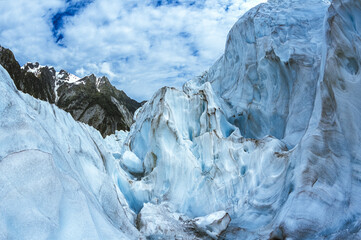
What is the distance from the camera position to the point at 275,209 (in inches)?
195

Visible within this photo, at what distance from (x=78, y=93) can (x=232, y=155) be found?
46.5 m

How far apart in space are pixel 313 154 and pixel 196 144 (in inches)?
135

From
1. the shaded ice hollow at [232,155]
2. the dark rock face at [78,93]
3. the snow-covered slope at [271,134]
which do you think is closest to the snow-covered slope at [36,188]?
the shaded ice hollow at [232,155]

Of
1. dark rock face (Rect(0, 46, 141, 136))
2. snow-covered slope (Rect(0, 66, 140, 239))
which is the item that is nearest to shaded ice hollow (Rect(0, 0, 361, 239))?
snow-covered slope (Rect(0, 66, 140, 239))

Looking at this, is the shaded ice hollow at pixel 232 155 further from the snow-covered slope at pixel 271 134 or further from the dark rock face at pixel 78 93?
the dark rock face at pixel 78 93

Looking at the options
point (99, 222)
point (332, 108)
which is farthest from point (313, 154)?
point (99, 222)

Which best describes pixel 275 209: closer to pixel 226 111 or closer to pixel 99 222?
pixel 99 222

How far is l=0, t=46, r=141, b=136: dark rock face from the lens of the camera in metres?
42.0

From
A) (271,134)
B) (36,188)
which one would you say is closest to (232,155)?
(271,134)

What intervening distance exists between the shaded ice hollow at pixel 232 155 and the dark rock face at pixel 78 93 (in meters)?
34.3

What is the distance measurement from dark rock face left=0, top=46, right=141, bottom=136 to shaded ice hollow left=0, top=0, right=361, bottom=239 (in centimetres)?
3425

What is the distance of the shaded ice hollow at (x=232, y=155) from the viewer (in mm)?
3277

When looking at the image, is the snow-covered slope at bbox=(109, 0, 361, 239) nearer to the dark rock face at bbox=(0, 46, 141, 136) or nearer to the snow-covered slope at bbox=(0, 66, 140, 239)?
the snow-covered slope at bbox=(0, 66, 140, 239)

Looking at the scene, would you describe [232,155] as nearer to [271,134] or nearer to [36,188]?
[271,134]
